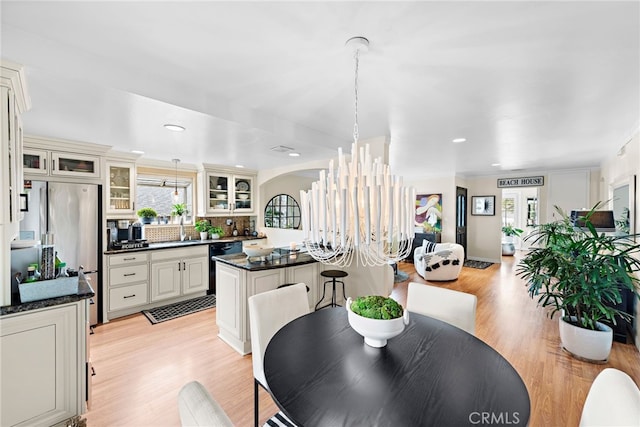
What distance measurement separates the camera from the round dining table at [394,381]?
0.97 meters

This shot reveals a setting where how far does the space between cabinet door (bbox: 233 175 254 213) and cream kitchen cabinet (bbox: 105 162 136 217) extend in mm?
1710

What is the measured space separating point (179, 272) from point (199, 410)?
3.70 metres

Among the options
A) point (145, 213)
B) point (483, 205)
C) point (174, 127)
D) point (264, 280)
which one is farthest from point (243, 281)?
point (483, 205)

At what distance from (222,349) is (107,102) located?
8.12 feet

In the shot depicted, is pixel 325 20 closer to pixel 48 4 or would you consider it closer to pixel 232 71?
pixel 232 71

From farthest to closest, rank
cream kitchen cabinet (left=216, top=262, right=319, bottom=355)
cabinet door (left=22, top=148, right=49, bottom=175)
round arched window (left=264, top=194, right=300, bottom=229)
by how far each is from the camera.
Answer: round arched window (left=264, top=194, right=300, bottom=229) → cabinet door (left=22, top=148, right=49, bottom=175) → cream kitchen cabinet (left=216, top=262, right=319, bottom=355)

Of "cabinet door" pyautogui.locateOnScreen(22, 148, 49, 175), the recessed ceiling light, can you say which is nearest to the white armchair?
the recessed ceiling light

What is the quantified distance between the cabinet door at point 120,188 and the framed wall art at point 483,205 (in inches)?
319

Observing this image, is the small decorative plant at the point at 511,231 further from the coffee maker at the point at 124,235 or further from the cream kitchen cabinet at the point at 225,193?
the coffee maker at the point at 124,235

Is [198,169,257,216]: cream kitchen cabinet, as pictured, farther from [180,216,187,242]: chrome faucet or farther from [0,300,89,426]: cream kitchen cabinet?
[0,300,89,426]: cream kitchen cabinet

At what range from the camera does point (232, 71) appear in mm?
1834

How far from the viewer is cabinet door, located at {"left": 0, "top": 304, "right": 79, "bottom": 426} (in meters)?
1.58

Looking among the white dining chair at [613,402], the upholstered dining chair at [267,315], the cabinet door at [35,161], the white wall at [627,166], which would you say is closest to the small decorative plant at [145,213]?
the cabinet door at [35,161]

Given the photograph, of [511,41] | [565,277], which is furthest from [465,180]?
[511,41]
